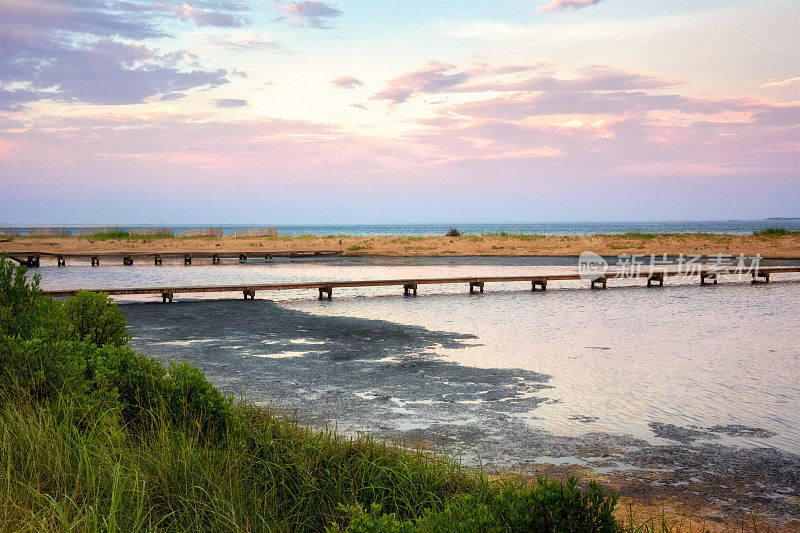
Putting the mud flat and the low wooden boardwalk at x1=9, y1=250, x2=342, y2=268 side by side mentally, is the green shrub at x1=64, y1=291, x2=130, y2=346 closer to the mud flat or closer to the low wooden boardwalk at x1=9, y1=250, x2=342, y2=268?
the mud flat

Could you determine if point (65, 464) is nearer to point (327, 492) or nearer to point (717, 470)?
point (327, 492)

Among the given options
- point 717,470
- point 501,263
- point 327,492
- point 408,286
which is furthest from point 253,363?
point 501,263

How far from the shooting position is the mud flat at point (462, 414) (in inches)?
216

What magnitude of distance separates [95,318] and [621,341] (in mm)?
9822

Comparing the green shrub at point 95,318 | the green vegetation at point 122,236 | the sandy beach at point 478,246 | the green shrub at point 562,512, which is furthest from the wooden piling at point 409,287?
the green vegetation at point 122,236

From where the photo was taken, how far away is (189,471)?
4348 millimetres

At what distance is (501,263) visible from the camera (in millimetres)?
38406

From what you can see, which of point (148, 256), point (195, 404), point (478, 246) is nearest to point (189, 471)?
point (195, 404)

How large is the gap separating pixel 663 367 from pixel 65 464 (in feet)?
29.7

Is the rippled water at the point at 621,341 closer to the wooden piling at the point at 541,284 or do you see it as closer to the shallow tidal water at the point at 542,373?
the shallow tidal water at the point at 542,373

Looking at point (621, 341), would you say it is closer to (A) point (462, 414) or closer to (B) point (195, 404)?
(A) point (462, 414)

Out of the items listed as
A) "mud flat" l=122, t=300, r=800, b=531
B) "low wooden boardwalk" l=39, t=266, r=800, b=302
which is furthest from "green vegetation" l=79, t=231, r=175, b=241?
"mud flat" l=122, t=300, r=800, b=531

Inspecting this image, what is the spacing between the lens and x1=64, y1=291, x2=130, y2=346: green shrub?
8.99m

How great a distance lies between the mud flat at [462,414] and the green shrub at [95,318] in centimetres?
157
